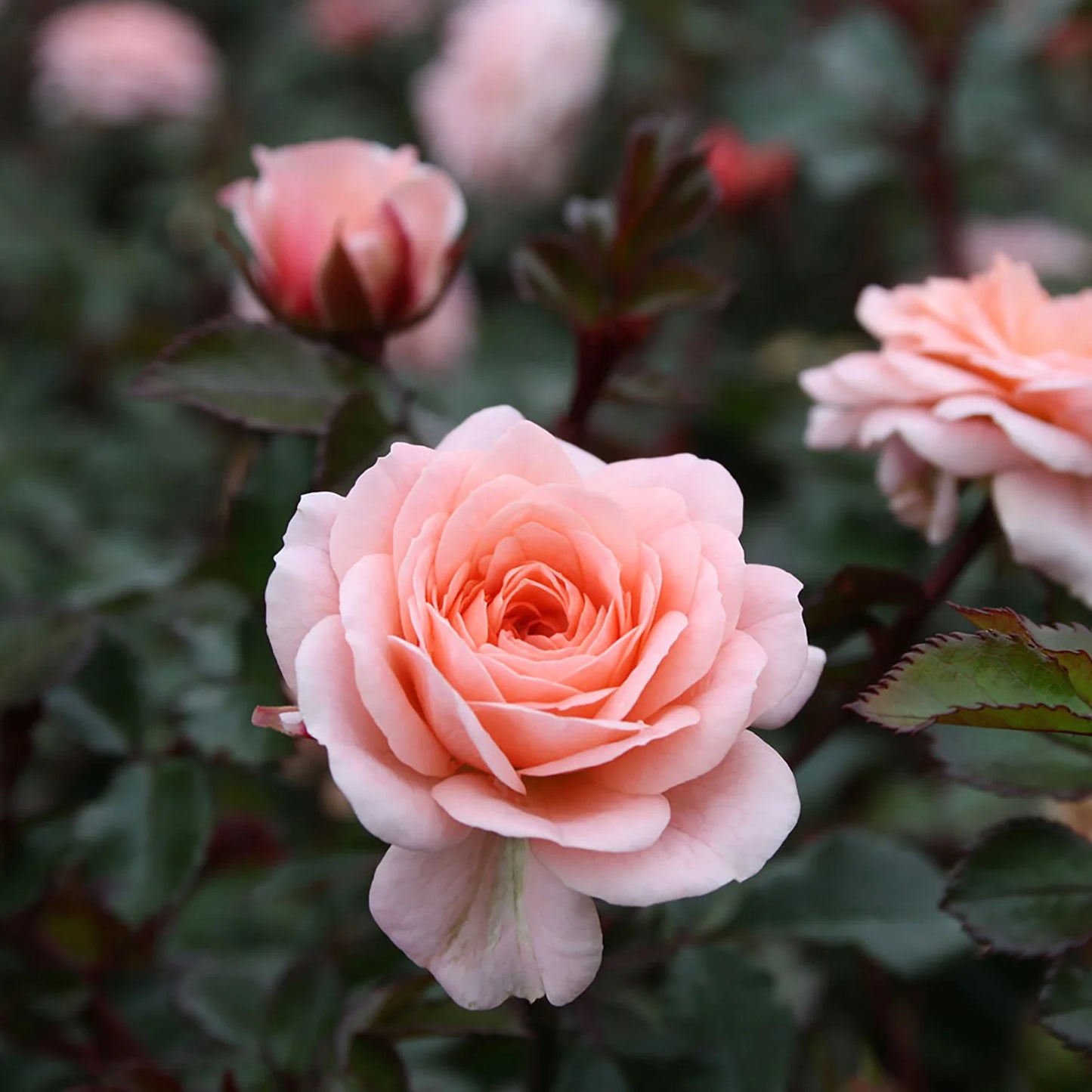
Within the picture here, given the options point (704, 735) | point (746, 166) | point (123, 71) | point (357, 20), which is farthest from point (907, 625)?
point (357, 20)

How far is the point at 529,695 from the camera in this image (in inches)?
14.8

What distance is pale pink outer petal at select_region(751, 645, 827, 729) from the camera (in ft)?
1.33

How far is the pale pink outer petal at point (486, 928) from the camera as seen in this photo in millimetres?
370

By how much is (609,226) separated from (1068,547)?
29 cm

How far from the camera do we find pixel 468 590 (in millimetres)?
419

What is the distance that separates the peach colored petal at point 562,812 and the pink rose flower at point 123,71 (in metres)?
1.49

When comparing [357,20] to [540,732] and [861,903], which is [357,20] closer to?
[861,903]

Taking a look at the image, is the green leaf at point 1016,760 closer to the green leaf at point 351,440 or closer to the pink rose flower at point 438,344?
the green leaf at point 351,440

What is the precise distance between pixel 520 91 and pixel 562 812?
1255 mm

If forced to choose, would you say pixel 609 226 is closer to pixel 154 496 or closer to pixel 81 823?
pixel 81 823

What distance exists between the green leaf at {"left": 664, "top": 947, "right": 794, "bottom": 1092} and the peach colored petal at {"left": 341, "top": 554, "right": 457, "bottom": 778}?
12.1 inches

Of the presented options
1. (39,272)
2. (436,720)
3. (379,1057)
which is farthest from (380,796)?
→ (39,272)

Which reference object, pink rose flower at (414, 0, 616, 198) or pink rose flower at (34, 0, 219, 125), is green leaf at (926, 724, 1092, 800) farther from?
pink rose flower at (34, 0, 219, 125)

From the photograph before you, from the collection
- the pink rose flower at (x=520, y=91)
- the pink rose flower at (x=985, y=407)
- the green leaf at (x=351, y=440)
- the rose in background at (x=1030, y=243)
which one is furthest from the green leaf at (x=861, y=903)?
the pink rose flower at (x=520, y=91)
